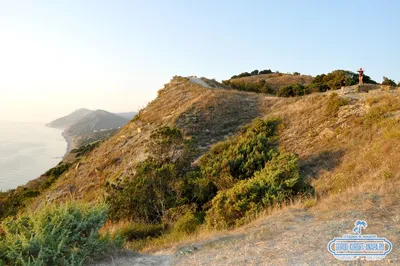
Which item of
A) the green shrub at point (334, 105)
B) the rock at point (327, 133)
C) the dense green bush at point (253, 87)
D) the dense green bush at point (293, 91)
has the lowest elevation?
the rock at point (327, 133)

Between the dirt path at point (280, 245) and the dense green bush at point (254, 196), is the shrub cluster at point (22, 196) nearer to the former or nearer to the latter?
the dense green bush at point (254, 196)

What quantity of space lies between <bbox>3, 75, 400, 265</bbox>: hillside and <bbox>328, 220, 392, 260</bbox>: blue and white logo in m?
0.16

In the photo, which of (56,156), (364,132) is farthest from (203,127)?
(56,156)

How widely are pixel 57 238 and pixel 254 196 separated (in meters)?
5.58

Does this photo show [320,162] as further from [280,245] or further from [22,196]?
[22,196]

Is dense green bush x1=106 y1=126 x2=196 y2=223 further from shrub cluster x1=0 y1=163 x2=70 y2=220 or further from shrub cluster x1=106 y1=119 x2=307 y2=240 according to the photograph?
shrub cluster x1=0 y1=163 x2=70 y2=220

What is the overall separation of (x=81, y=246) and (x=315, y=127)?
12.6 metres

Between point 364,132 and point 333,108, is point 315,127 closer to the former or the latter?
point 333,108

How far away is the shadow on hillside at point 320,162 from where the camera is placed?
37.4ft

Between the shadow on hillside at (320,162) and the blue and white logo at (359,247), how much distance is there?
18.6ft

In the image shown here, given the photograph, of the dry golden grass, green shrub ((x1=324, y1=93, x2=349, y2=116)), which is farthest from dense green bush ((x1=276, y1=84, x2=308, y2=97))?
green shrub ((x1=324, y1=93, x2=349, y2=116))

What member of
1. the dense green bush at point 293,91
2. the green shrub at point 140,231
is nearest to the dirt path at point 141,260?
the green shrub at point 140,231

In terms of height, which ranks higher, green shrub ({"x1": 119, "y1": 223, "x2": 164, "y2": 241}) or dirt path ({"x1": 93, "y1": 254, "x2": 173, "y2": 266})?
dirt path ({"x1": 93, "y1": 254, "x2": 173, "y2": 266})

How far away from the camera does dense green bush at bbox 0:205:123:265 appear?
5.40 m
